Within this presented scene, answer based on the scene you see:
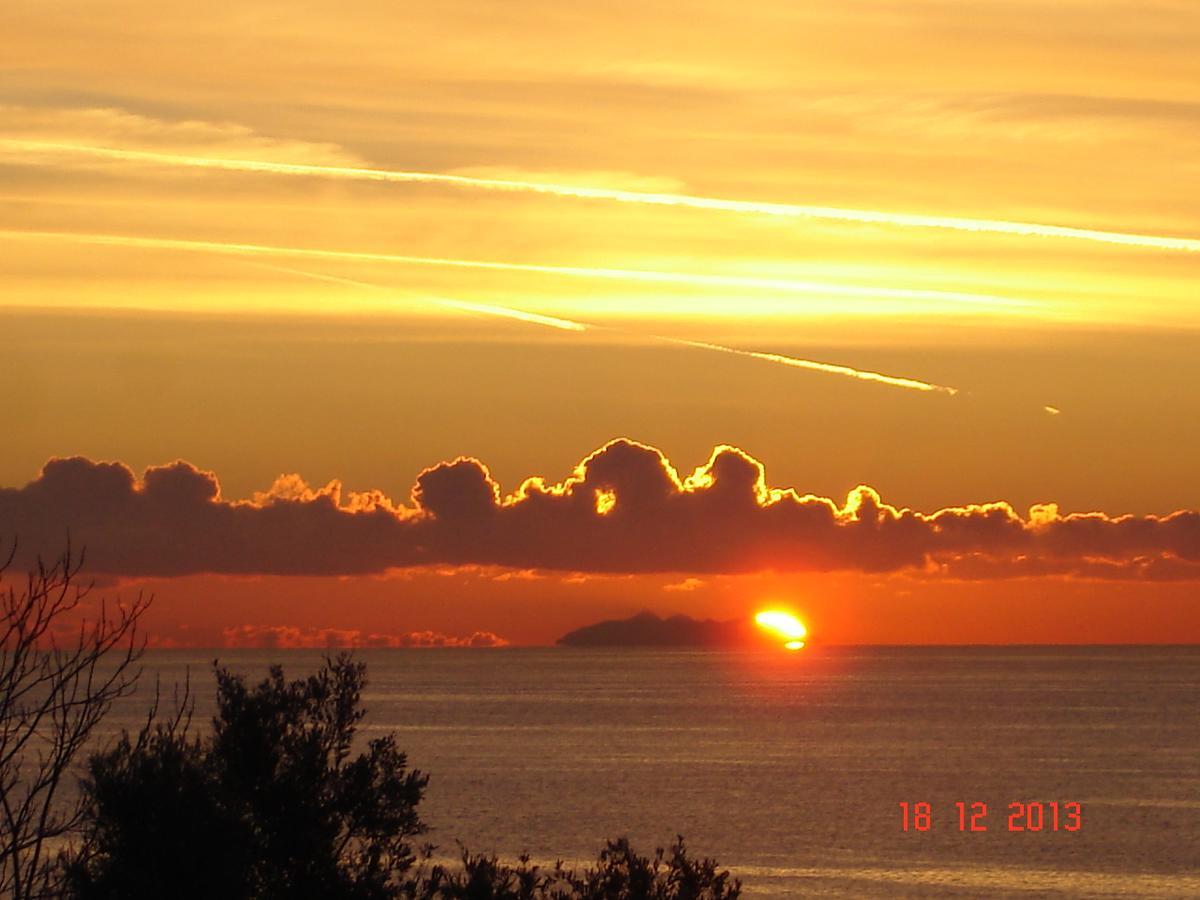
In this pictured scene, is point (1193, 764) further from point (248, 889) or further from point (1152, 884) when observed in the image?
point (248, 889)

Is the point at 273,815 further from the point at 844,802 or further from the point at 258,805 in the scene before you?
the point at 844,802

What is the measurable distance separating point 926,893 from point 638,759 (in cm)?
7865

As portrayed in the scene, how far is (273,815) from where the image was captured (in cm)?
2930
